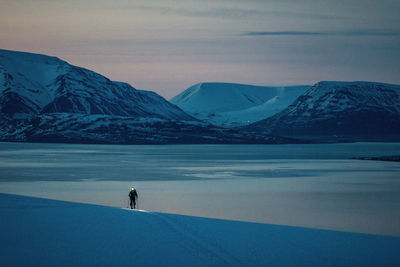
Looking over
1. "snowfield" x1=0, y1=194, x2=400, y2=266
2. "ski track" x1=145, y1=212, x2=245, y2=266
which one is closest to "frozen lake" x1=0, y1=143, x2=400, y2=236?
"snowfield" x1=0, y1=194, x2=400, y2=266

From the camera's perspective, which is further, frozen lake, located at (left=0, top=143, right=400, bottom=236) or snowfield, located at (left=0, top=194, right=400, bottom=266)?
frozen lake, located at (left=0, top=143, right=400, bottom=236)

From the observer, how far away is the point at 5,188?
40.9 metres

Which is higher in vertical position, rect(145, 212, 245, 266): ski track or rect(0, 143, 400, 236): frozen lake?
rect(145, 212, 245, 266): ski track

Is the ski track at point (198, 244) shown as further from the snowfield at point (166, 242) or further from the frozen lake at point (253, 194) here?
the frozen lake at point (253, 194)

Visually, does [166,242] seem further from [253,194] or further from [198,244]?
[253,194]

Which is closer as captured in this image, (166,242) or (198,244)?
(198,244)

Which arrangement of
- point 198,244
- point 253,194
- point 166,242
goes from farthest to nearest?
point 253,194 < point 166,242 < point 198,244

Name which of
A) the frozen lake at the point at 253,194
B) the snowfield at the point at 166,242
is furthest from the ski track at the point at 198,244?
the frozen lake at the point at 253,194

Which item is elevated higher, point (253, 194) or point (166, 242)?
point (166, 242)

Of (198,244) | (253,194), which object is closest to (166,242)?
(198,244)

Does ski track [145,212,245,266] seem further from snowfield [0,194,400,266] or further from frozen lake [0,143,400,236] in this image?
frozen lake [0,143,400,236]

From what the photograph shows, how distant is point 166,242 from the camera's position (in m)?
19.2

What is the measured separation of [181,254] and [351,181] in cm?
3296

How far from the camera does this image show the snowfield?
671 inches
